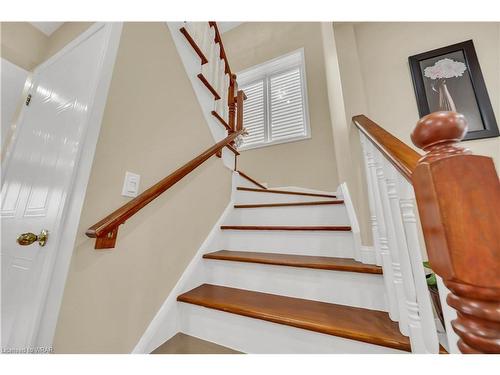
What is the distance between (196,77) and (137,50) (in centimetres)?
52

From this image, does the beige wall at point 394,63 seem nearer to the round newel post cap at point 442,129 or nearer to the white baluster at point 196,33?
the white baluster at point 196,33

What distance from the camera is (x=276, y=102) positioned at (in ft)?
10.7

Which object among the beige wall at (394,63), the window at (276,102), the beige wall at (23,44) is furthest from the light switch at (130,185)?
the window at (276,102)

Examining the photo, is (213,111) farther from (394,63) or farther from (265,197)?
(394,63)

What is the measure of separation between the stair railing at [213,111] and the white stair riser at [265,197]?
46 centimetres

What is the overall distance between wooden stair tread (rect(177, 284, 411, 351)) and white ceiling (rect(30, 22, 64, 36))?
2434 millimetres

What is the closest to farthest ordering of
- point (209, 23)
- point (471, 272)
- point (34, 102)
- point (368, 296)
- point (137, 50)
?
point (471, 272)
point (368, 296)
point (137, 50)
point (34, 102)
point (209, 23)

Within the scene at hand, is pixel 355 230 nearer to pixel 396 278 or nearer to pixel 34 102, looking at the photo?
pixel 396 278

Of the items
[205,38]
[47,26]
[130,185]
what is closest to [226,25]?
[205,38]

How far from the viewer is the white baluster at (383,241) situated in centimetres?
90

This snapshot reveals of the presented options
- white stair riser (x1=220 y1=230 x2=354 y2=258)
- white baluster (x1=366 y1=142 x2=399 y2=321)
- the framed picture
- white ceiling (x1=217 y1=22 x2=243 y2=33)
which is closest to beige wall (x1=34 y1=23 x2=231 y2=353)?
white stair riser (x1=220 y1=230 x2=354 y2=258)

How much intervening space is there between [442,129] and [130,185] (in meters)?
1.19
